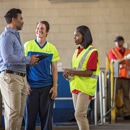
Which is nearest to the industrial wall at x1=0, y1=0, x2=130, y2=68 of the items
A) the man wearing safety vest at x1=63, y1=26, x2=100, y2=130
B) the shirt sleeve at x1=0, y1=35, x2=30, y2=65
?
the man wearing safety vest at x1=63, y1=26, x2=100, y2=130

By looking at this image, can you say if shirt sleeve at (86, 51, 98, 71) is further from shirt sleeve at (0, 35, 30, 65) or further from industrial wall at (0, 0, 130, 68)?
industrial wall at (0, 0, 130, 68)

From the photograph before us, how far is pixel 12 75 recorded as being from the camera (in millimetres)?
3957

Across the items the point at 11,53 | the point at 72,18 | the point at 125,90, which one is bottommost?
the point at 125,90

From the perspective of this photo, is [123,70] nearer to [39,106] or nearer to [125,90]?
[125,90]

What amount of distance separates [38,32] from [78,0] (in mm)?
4054

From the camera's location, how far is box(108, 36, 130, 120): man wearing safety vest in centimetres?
744

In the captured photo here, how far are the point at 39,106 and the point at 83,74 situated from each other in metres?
0.69

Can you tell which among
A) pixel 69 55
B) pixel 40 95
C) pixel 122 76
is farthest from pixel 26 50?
pixel 69 55

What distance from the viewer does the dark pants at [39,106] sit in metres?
4.48

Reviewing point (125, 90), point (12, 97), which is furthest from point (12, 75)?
point (125, 90)

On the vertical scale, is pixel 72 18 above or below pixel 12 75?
above

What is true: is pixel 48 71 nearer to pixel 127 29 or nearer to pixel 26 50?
pixel 26 50

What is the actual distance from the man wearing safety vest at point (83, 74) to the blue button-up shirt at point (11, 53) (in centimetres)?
49

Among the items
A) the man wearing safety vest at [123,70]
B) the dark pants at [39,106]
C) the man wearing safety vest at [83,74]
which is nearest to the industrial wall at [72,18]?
the man wearing safety vest at [123,70]
